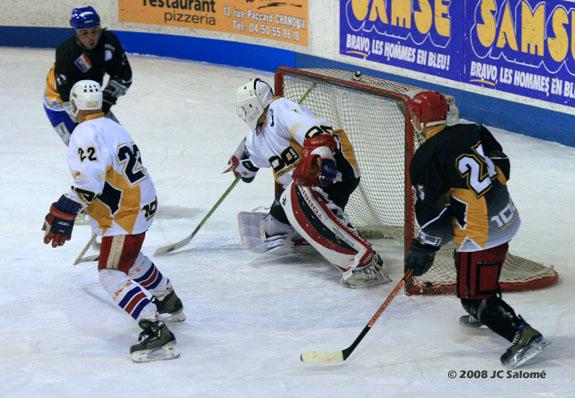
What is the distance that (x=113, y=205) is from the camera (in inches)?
176

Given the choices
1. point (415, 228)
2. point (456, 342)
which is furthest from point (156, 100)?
point (456, 342)

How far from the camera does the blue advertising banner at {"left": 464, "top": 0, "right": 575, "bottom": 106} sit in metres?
7.41

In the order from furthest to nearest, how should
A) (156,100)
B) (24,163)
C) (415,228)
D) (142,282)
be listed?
(156,100), (24,163), (415,228), (142,282)

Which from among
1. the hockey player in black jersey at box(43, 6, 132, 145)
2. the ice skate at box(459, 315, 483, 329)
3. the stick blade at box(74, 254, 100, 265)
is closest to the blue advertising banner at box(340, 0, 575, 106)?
the hockey player in black jersey at box(43, 6, 132, 145)

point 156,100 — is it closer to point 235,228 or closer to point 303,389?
point 235,228

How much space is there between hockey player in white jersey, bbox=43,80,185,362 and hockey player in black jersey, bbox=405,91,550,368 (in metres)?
1.04

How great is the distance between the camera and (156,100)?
934 cm

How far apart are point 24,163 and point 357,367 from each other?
12.9 feet

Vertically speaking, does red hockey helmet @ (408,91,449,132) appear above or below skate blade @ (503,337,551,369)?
above

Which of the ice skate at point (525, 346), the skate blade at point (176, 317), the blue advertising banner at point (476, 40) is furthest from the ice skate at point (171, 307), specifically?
the blue advertising banner at point (476, 40)

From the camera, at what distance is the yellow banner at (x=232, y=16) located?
9836mm

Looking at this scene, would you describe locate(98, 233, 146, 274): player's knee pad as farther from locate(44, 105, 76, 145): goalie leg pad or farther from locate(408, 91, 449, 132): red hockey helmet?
locate(44, 105, 76, 145): goalie leg pad

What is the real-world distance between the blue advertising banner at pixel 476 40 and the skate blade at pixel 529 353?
360cm

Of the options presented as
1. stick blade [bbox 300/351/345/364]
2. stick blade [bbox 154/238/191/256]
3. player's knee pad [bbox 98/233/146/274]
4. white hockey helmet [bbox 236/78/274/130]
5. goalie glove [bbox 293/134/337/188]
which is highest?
white hockey helmet [bbox 236/78/274/130]
